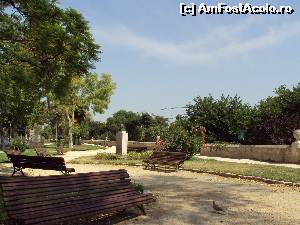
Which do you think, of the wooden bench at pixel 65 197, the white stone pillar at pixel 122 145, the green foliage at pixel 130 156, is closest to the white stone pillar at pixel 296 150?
the green foliage at pixel 130 156

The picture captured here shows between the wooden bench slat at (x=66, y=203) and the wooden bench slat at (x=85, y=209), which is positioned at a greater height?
the wooden bench slat at (x=66, y=203)

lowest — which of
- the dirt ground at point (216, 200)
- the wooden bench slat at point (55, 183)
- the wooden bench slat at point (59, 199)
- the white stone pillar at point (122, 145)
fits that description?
the dirt ground at point (216, 200)

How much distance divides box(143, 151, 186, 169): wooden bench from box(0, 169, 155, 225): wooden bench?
9.54 m

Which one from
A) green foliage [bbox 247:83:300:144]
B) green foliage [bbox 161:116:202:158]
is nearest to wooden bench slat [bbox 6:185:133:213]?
green foliage [bbox 161:116:202:158]

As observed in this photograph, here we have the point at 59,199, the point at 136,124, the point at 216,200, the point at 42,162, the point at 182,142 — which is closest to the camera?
the point at 59,199

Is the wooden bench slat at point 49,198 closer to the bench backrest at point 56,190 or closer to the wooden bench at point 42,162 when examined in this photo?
the bench backrest at point 56,190

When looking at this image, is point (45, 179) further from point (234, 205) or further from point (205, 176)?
point (205, 176)

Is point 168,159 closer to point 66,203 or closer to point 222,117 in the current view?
point 66,203

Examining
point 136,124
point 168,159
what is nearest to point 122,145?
point 168,159

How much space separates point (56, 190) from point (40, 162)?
7147 mm

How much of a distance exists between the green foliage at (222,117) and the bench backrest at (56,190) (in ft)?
82.8

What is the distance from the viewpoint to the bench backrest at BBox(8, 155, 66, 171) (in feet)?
45.2

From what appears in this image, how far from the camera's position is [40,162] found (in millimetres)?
14195

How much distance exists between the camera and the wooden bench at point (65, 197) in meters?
6.48
